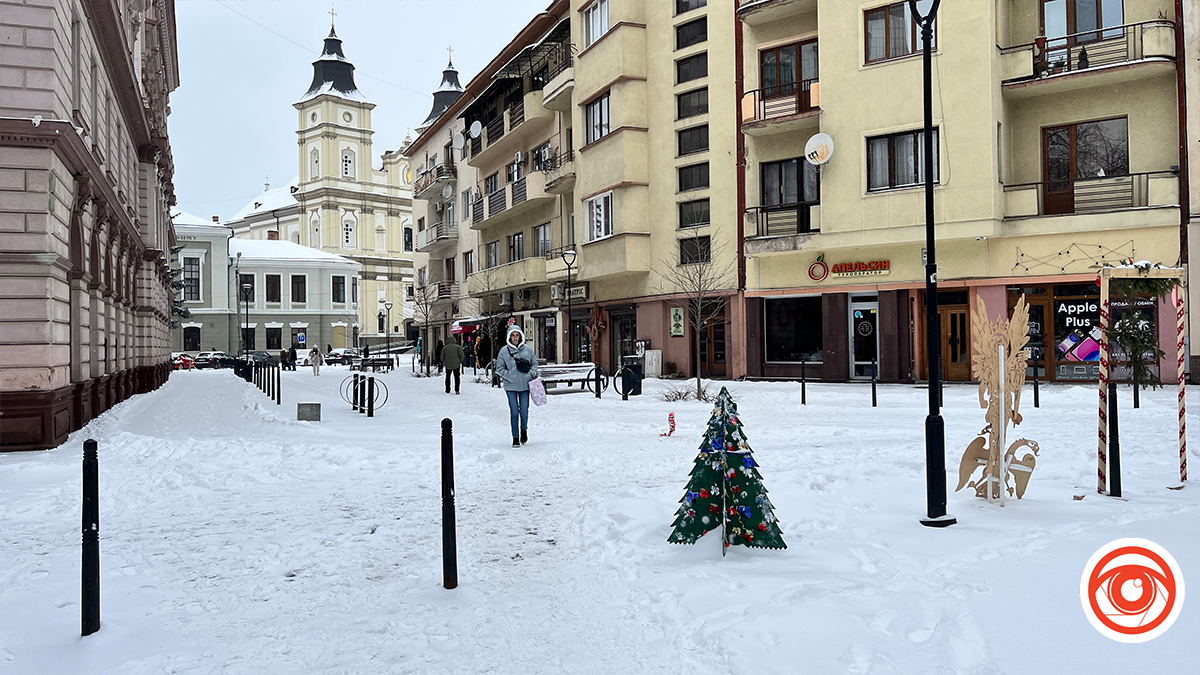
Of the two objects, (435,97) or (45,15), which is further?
(435,97)

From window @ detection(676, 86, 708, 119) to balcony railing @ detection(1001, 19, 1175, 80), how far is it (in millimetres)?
10069

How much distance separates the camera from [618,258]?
31.6m

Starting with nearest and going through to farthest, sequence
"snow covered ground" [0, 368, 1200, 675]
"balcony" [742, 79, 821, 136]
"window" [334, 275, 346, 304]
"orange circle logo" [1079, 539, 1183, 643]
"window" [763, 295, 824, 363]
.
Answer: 1. "snow covered ground" [0, 368, 1200, 675]
2. "orange circle logo" [1079, 539, 1183, 643]
3. "balcony" [742, 79, 821, 136]
4. "window" [763, 295, 824, 363]
5. "window" [334, 275, 346, 304]

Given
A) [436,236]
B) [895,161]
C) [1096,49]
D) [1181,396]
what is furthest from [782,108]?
[436,236]

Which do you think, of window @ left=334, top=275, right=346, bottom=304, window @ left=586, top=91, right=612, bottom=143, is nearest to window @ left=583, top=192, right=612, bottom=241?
window @ left=586, top=91, right=612, bottom=143

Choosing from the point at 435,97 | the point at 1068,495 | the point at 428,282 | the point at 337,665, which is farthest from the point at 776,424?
the point at 435,97

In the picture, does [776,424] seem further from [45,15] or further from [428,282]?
[428,282]

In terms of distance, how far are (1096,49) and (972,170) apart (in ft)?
14.9

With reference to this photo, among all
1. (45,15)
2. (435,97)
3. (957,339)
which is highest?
(435,97)

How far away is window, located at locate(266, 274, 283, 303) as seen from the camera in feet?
259

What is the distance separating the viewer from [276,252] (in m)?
80.2

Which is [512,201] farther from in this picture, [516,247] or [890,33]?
[890,33]

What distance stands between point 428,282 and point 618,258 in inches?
1209

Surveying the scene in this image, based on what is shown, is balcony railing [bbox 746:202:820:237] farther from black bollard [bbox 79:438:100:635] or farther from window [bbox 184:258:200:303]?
window [bbox 184:258:200:303]
